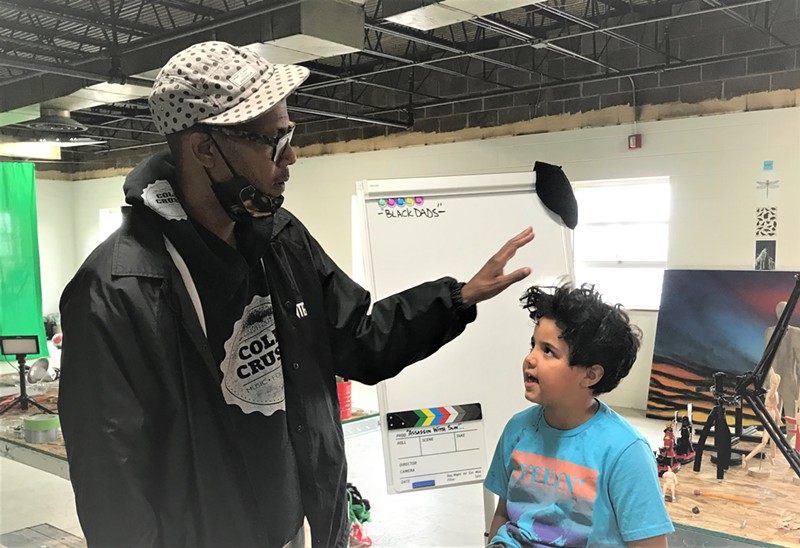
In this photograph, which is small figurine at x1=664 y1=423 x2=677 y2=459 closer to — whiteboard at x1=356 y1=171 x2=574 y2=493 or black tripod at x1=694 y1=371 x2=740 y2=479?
black tripod at x1=694 y1=371 x2=740 y2=479

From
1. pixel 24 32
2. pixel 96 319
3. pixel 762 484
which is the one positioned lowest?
pixel 762 484

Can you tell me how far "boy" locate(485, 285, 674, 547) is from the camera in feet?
4.92

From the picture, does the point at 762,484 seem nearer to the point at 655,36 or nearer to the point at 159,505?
the point at 159,505

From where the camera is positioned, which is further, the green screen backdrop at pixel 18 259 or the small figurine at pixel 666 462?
the green screen backdrop at pixel 18 259

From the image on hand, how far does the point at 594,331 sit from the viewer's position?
1.61m

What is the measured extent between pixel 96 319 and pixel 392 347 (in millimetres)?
669

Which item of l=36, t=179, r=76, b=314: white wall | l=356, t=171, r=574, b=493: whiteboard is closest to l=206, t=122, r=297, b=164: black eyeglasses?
l=356, t=171, r=574, b=493: whiteboard

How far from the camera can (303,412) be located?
1.35 m

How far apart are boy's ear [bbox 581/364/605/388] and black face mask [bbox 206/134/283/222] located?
0.88 metres

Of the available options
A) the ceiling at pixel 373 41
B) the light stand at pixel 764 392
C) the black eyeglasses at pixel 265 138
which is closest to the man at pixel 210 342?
the black eyeglasses at pixel 265 138

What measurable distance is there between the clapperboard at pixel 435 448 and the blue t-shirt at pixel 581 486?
553mm

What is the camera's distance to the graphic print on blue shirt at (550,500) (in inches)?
60.6

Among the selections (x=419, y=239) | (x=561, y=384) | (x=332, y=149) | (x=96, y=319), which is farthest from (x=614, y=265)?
(x=96, y=319)

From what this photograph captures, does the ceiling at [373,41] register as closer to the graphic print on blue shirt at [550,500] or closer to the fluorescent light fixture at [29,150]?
the fluorescent light fixture at [29,150]
